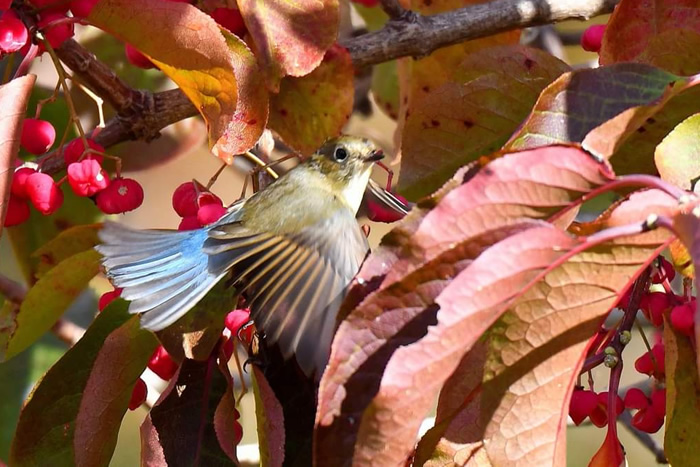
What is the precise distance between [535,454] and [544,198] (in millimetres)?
265

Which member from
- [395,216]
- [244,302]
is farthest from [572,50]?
[244,302]

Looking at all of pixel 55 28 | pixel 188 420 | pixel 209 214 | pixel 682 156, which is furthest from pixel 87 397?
pixel 682 156

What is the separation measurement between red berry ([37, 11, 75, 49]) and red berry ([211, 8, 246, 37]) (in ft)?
0.80

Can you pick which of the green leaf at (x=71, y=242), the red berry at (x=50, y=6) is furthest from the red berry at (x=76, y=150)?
the red berry at (x=50, y=6)

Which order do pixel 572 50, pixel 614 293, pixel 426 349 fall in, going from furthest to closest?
pixel 572 50 < pixel 614 293 < pixel 426 349

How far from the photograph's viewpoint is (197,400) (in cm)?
144

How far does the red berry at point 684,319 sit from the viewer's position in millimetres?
1229

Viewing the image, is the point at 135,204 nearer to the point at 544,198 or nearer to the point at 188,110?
the point at 188,110

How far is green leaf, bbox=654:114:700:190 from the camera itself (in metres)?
1.13

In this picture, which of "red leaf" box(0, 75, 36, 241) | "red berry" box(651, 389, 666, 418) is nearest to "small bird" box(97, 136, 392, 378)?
"red leaf" box(0, 75, 36, 241)

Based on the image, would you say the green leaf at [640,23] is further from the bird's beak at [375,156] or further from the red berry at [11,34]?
the red berry at [11,34]

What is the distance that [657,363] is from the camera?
4.78ft

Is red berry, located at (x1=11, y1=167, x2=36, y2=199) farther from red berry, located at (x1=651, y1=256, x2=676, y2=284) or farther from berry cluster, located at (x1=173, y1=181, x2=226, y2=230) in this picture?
red berry, located at (x1=651, y1=256, x2=676, y2=284)

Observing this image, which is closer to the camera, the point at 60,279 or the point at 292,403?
the point at 292,403
